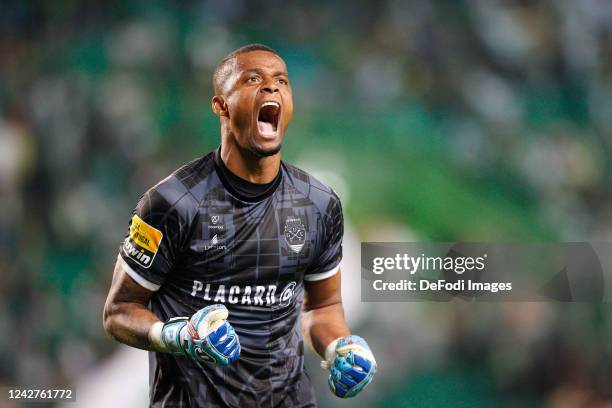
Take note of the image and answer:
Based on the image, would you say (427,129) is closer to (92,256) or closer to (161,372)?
(92,256)

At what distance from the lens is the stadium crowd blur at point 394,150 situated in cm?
370

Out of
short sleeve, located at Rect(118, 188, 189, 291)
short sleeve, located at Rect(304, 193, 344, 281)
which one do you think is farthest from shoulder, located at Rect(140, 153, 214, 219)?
short sleeve, located at Rect(304, 193, 344, 281)

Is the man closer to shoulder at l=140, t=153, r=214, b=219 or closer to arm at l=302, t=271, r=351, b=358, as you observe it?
shoulder at l=140, t=153, r=214, b=219

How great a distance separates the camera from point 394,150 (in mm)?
3725

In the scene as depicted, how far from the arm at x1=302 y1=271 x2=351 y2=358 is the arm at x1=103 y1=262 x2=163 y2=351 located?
1.85 ft

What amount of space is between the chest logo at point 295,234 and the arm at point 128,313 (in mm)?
425

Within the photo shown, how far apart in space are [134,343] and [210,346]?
339 mm

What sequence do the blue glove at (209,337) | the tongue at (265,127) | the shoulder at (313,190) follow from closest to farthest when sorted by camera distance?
the blue glove at (209,337) < the tongue at (265,127) < the shoulder at (313,190)

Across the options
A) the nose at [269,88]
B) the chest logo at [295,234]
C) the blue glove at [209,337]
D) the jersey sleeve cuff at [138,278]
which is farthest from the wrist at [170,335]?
the nose at [269,88]

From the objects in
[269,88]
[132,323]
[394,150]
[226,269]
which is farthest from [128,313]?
[394,150]

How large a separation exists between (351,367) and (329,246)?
415 mm

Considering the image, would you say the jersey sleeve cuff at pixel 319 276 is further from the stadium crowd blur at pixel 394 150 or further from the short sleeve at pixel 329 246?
the stadium crowd blur at pixel 394 150

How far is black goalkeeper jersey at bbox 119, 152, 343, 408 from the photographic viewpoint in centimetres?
216

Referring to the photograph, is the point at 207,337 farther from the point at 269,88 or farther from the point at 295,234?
the point at 269,88
